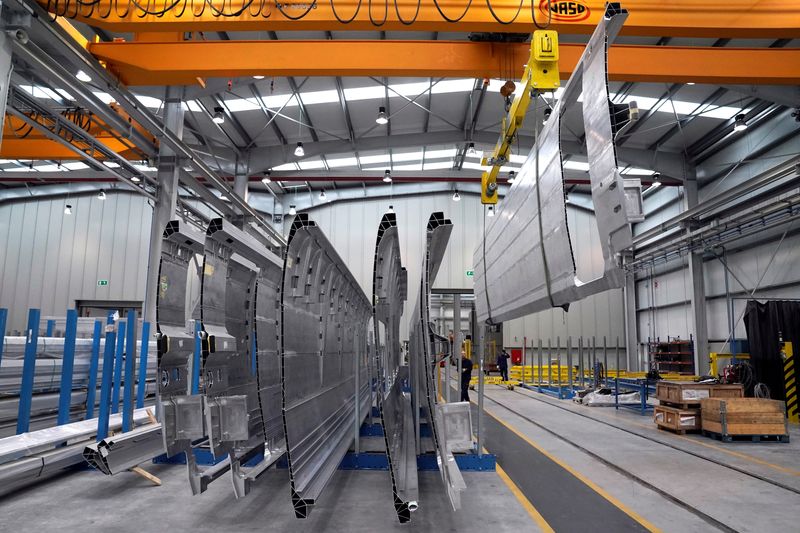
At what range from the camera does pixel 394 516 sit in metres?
4.26

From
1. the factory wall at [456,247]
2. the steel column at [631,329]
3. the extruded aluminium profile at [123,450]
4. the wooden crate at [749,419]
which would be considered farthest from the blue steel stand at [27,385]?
the steel column at [631,329]

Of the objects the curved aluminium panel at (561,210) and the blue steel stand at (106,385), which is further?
the blue steel stand at (106,385)

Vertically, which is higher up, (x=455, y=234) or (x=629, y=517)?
(x=455, y=234)

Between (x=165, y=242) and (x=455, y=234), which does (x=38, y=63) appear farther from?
(x=455, y=234)

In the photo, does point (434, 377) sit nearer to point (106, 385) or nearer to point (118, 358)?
point (106, 385)

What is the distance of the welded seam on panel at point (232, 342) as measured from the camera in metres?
3.87

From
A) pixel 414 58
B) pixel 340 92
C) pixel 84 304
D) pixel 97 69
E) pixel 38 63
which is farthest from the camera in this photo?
pixel 84 304

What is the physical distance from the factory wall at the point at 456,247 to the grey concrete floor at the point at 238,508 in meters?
17.8

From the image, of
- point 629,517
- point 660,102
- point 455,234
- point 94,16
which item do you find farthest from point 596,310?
point 94,16

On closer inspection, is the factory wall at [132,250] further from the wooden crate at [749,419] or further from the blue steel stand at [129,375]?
the blue steel stand at [129,375]

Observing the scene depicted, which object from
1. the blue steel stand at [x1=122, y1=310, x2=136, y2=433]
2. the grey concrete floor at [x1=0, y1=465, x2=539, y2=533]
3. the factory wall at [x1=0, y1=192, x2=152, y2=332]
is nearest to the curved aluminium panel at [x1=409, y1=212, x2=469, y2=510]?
the grey concrete floor at [x1=0, y1=465, x2=539, y2=533]

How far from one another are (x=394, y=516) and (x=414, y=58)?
663cm

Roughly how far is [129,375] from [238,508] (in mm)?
2083

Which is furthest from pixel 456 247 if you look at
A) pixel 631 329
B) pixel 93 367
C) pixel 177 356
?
pixel 177 356
